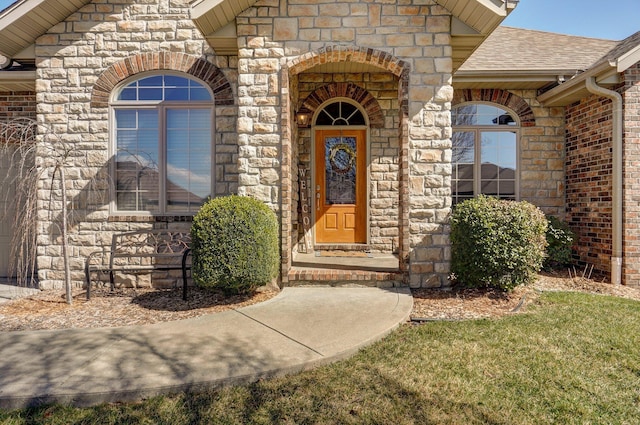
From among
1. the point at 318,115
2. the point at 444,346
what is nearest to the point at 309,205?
the point at 318,115

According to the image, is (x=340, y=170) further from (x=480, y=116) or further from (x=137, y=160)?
(x=137, y=160)

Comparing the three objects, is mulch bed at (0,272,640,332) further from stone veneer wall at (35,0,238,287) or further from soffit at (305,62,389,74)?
soffit at (305,62,389,74)

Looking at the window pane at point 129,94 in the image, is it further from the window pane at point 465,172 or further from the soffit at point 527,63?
the window pane at point 465,172

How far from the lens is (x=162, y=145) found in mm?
6027

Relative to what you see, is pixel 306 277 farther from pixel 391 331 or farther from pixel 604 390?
pixel 604 390

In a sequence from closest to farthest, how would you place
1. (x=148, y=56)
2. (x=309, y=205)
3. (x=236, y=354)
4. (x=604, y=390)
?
(x=604, y=390), (x=236, y=354), (x=148, y=56), (x=309, y=205)

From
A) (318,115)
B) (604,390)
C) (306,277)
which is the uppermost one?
(318,115)

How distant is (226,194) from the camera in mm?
5910

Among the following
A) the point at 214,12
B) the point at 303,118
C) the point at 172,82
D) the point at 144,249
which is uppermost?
the point at 214,12

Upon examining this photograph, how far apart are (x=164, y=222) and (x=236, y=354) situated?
11.6 ft

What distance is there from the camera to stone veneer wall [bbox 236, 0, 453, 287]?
16.8 feet

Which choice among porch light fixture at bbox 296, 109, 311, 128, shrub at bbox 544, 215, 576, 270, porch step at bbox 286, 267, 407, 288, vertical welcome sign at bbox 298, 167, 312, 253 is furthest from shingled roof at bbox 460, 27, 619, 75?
porch step at bbox 286, 267, 407, 288

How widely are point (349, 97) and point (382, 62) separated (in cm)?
210

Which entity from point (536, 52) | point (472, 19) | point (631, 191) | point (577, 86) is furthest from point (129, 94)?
point (631, 191)
